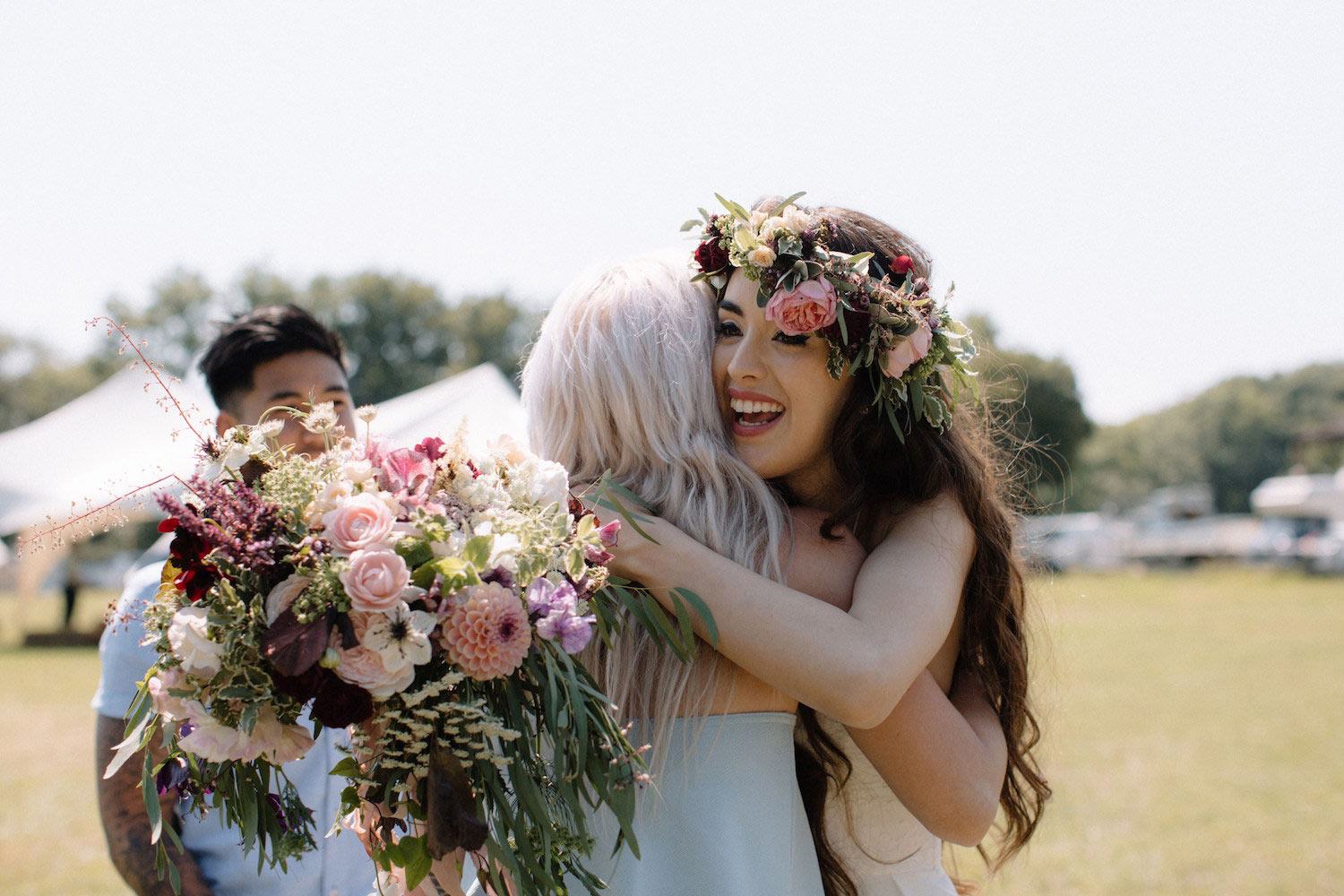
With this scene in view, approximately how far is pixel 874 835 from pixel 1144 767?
8553mm

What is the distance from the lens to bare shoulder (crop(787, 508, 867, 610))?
9.18ft

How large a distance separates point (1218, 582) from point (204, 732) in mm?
38546

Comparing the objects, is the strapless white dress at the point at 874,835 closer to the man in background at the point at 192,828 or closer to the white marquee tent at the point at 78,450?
the man in background at the point at 192,828

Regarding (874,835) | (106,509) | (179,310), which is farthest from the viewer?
(179,310)

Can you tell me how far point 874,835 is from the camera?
318cm

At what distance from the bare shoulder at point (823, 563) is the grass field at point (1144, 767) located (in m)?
0.91

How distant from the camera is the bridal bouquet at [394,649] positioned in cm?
199

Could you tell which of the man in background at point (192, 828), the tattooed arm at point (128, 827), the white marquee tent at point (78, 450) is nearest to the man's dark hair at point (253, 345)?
the man in background at point (192, 828)

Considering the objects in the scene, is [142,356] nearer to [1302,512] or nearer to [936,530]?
[936,530]

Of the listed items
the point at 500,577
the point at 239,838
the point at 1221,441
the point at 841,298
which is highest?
the point at 841,298

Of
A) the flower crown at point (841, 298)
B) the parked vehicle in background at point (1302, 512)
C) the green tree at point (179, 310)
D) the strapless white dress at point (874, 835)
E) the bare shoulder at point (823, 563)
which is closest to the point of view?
the bare shoulder at point (823, 563)

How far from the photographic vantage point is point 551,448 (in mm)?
2846


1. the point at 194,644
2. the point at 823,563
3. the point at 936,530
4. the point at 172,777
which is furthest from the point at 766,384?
the point at 172,777

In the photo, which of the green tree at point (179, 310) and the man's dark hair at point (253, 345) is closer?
the man's dark hair at point (253, 345)
